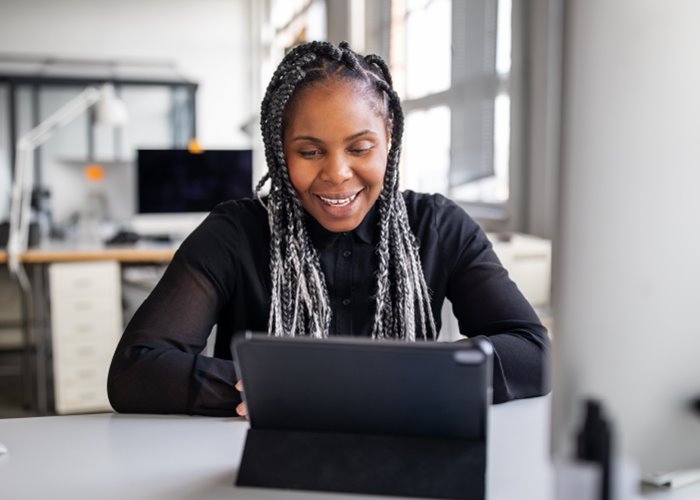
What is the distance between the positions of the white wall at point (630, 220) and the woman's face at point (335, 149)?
833mm

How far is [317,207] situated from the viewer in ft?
4.31

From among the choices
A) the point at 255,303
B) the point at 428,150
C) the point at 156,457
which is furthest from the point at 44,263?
the point at 156,457

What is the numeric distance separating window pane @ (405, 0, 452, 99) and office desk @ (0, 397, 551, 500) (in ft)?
7.71

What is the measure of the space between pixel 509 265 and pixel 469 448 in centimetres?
149

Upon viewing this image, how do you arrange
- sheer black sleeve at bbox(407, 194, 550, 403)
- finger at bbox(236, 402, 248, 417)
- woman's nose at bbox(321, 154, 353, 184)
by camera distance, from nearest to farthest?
finger at bbox(236, 402, 248, 417), sheer black sleeve at bbox(407, 194, 550, 403), woman's nose at bbox(321, 154, 353, 184)

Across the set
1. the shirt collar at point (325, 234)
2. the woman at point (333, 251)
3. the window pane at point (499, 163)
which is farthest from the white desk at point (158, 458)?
the window pane at point (499, 163)

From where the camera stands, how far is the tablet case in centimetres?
67

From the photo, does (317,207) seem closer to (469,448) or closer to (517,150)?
(469,448)

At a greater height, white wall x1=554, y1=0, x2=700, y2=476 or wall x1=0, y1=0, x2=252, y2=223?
wall x1=0, y1=0, x2=252, y2=223

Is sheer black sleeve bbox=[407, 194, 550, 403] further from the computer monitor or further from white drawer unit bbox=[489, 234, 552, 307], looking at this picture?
the computer monitor

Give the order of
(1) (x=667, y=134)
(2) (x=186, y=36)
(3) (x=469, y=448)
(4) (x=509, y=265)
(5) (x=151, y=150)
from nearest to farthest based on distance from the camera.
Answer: (1) (x=667, y=134) < (3) (x=469, y=448) < (4) (x=509, y=265) < (5) (x=151, y=150) < (2) (x=186, y=36)

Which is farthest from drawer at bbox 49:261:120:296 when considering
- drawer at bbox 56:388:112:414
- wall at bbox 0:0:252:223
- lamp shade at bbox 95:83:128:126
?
wall at bbox 0:0:252:223

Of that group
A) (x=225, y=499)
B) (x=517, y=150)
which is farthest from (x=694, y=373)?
(x=517, y=150)

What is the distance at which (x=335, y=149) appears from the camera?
1.25m
